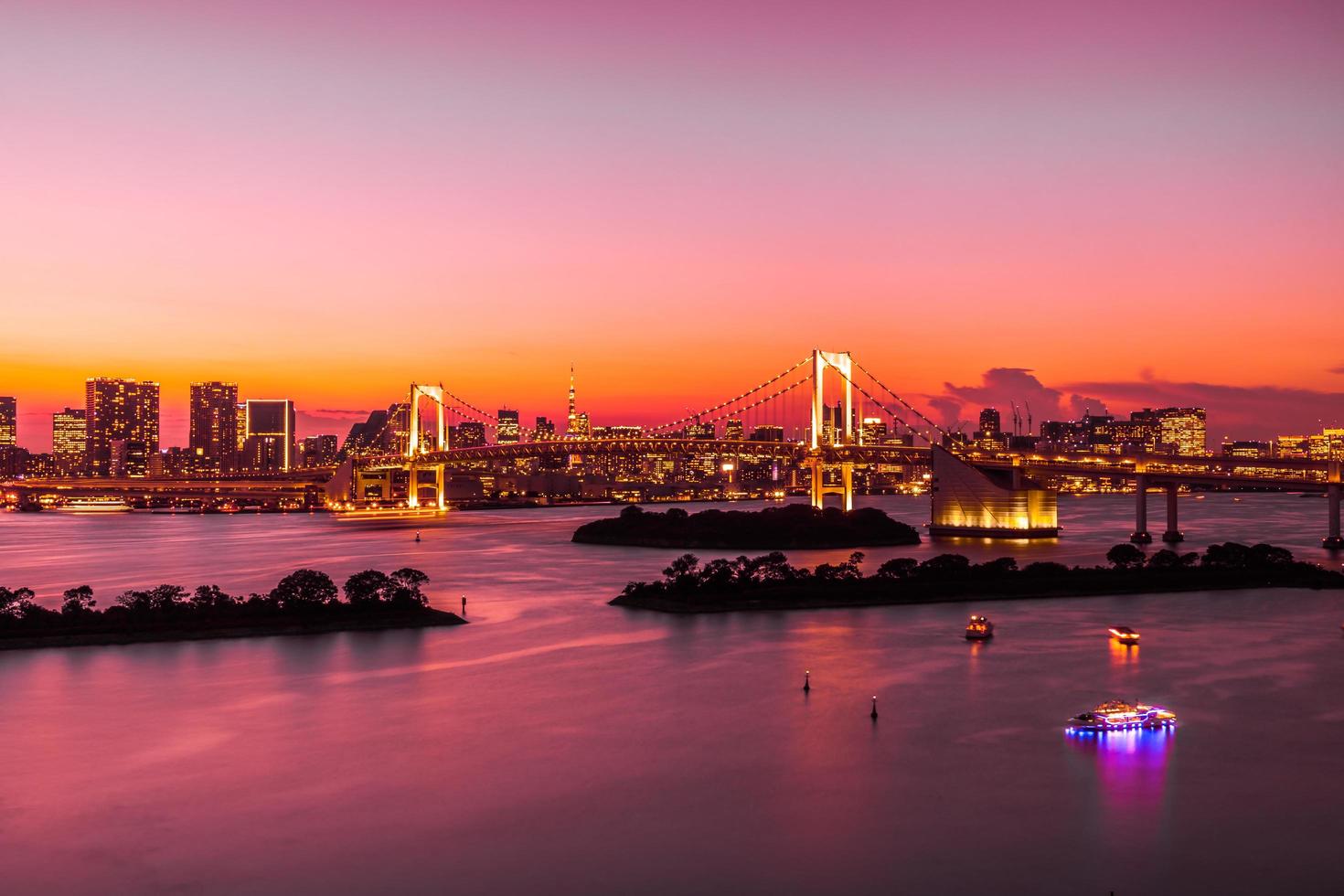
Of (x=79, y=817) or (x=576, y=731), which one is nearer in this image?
(x=79, y=817)

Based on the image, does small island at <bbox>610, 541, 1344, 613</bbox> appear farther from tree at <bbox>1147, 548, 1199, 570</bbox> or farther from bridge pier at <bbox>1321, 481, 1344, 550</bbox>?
bridge pier at <bbox>1321, 481, 1344, 550</bbox>

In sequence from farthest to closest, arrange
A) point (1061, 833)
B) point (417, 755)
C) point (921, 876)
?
point (417, 755) → point (1061, 833) → point (921, 876)

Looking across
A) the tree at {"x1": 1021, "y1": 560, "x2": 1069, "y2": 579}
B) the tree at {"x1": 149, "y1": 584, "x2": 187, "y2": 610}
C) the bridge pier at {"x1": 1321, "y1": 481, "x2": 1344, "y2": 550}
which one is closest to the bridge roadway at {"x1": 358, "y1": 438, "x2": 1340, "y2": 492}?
the bridge pier at {"x1": 1321, "y1": 481, "x2": 1344, "y2": 550}

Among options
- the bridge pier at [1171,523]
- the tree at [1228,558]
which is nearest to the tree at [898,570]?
the tree at [1228,558]

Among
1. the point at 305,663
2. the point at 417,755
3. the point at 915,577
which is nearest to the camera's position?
the point at 417,755

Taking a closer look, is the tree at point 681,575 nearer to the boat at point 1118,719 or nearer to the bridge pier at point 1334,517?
the boat at point 1118,719

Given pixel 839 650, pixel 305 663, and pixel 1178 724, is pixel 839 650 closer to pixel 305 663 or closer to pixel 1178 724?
pixel 1178 724

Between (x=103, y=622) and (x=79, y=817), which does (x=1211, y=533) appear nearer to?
(x=103, y=622)

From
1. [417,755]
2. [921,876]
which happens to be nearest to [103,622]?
[417,755]
